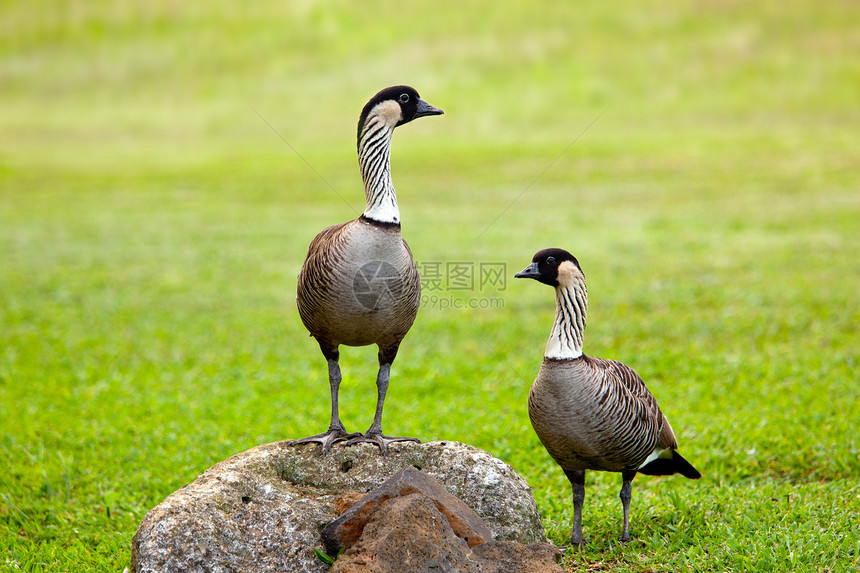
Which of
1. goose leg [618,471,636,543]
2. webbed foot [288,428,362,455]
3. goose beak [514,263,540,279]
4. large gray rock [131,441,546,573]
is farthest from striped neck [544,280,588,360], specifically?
webbed foot [288,428,362,455]

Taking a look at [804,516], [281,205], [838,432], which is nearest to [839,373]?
[838,432]

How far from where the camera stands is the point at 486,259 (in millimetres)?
15664

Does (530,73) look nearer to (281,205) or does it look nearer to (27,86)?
(281,205)

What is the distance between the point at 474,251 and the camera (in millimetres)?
16328

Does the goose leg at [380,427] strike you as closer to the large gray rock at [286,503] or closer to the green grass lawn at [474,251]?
the large gray rock at [286,503]

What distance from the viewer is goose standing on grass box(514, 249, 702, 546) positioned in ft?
17.3

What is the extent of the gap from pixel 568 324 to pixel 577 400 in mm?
488

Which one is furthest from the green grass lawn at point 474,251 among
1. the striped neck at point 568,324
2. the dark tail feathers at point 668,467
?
the striped neck at point 568,324

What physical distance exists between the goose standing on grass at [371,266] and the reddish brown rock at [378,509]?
2.82 feet

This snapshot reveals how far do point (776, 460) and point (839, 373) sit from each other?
266 cm

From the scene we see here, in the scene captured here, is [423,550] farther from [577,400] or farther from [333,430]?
[333,430]

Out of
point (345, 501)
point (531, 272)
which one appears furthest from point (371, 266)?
point (345, 501)

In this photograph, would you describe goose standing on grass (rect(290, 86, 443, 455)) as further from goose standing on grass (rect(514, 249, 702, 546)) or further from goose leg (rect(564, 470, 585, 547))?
goose leg (rect(564, 470, 585, 547))

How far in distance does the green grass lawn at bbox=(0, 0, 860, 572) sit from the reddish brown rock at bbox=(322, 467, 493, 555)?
1165mm
